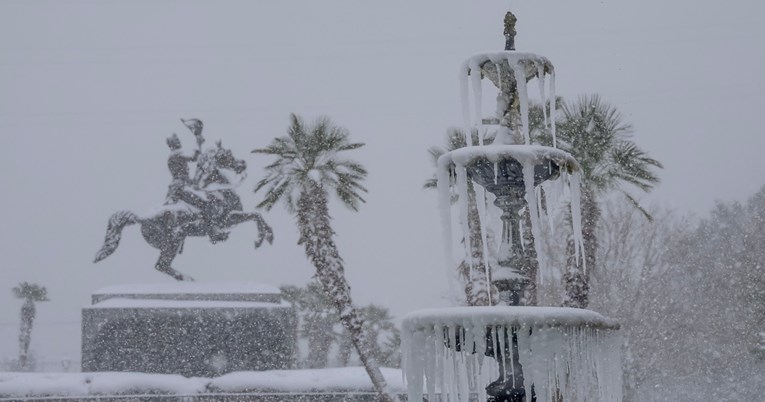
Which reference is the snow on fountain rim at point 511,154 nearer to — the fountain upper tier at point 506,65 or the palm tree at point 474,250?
the fountain upper tier at point 506,65

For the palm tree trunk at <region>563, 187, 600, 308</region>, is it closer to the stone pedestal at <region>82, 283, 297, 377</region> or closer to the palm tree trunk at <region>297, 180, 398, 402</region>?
the palm tree trunk at <region>297, 180, 398, 402</region>

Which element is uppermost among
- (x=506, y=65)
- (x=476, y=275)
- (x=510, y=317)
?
(x=506, y=65)

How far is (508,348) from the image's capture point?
753 centimetres

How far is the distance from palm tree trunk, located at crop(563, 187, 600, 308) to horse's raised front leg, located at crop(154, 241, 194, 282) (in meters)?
11.9

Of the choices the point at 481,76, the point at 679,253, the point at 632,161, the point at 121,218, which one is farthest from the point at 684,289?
the point at 481,76

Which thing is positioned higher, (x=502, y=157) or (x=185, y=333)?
(x=502, y=157)

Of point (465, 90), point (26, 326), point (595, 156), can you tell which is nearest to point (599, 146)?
point (595, 156)

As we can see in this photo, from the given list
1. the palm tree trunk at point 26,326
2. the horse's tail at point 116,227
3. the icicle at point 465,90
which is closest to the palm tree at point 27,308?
the palm tree trunk at point 26,326

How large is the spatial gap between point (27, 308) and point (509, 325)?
1959 inches

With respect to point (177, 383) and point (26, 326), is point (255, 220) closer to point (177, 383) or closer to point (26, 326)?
point (177, 383)

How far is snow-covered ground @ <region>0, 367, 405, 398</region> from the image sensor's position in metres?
24.5

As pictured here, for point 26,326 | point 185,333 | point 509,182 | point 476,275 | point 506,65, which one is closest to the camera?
point 509,182

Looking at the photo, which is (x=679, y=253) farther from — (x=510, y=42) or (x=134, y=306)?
(x=510, y=42)

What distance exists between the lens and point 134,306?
27.0m
